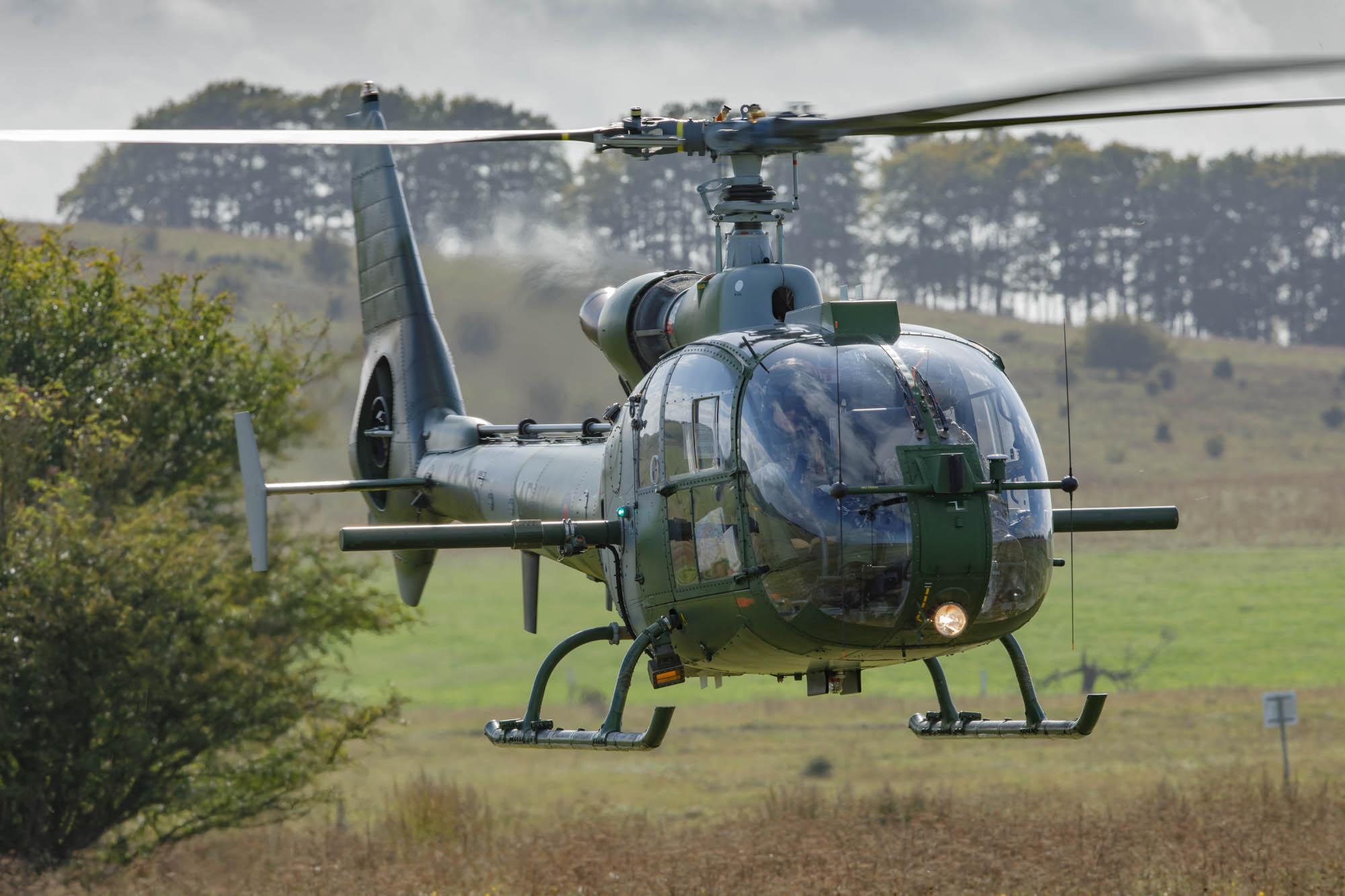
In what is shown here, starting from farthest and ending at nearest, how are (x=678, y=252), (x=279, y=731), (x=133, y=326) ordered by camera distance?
1. (x=678, y=252)
2. (x=133, y=326)
3. (x=279, y=731)

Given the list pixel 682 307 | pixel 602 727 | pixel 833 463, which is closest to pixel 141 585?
pixel 682 307

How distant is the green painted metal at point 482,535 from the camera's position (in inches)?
341

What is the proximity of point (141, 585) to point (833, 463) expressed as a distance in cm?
1563

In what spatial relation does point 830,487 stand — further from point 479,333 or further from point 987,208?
point 987,208

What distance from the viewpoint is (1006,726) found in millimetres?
8539

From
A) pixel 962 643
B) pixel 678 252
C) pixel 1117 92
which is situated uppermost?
pixel 678 252

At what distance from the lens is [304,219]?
7575 centimetres

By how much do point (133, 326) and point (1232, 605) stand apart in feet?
102

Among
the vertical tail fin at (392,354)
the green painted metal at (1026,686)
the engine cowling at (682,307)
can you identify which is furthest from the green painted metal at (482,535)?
the vertical tail fin at (392,354)

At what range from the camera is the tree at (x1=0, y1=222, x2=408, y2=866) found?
68.2ft

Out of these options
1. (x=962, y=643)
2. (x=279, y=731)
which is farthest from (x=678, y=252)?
(x=962, y=643)

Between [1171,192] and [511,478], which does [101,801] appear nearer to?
[511,478]

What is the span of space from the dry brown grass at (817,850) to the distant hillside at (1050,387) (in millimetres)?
9163

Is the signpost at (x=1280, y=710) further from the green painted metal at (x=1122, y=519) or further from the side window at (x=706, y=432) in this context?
the side window at (x=706, y=432)
